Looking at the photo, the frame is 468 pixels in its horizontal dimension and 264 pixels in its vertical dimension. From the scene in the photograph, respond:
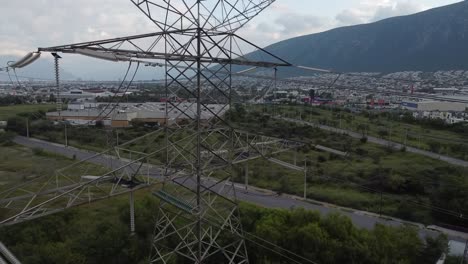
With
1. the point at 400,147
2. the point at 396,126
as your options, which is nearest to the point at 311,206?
the point at 400,147

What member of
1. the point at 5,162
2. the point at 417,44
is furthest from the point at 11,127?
the point at 417,44

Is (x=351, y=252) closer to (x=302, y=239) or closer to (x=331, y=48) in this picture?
(x=302, y=239)

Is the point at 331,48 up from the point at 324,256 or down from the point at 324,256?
up

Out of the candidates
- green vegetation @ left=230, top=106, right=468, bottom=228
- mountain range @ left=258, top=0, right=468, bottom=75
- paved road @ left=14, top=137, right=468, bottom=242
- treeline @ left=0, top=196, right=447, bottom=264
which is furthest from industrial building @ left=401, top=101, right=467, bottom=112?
mountain range @ left=258, top=0, right=468, bottom=75

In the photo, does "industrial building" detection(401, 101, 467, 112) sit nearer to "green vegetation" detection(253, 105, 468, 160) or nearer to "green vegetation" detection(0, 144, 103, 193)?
"green vegetation" detection(253, 105, 468, 160)

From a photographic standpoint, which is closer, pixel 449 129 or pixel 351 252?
pixel 351 252

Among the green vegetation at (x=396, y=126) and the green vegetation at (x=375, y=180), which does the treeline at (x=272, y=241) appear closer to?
the green vegetation at (x=375, y=180)

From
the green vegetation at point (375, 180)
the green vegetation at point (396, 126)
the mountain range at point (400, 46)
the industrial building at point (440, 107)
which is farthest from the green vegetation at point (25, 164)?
the mountain range at point (400, 46)
